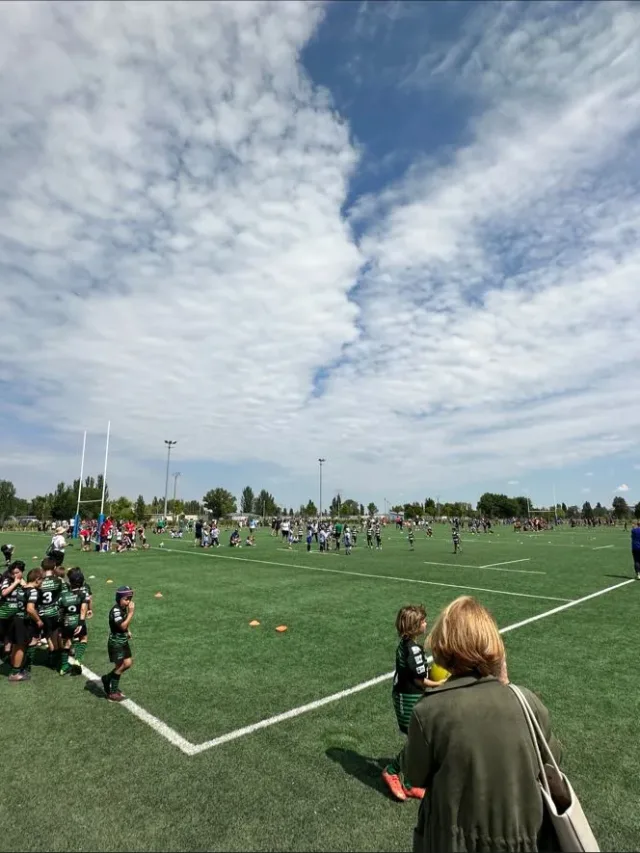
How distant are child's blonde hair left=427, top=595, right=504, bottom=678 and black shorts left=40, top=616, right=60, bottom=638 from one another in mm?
7156

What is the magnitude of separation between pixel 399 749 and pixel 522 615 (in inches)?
276

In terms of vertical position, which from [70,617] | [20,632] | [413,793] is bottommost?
[413,793]

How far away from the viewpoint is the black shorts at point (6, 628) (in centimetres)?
707

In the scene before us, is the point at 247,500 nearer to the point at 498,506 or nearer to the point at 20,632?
the point at 498,506

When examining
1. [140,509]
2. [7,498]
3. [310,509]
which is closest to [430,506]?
[310,509]

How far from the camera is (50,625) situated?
24.4 ft

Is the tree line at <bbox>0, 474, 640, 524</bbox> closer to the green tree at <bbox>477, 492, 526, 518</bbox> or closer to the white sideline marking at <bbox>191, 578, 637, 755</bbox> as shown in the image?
the green tree at <bbox>477, 492, 526, 518</bbox>

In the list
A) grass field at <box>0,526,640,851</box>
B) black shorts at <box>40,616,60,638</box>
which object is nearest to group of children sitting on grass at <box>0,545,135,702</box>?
black shorts at <box>40,616,60,638</box>

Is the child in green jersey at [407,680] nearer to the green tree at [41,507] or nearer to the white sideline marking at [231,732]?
the white sideline marking at [231,732]

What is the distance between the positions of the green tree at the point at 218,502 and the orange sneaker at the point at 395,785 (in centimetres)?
10292

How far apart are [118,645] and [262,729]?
7.26 feet

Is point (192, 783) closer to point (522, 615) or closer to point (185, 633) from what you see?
point (185, 633)

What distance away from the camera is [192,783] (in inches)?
169

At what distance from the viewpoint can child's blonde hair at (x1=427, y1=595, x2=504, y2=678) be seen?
2164mm
